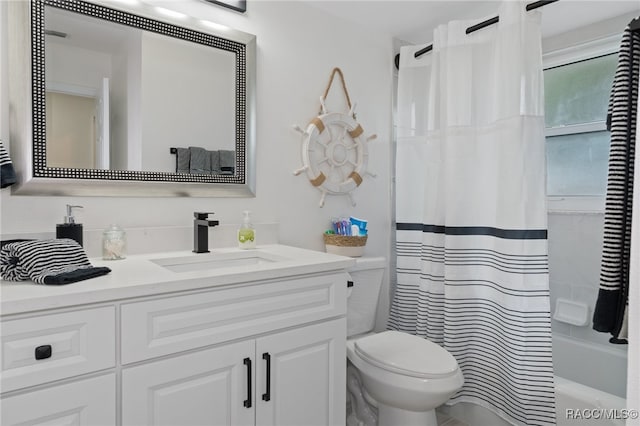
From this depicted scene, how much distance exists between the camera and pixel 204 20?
1744 mm

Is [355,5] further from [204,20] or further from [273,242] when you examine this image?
[273,242]

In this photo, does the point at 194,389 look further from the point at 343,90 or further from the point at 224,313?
the point at 343,90

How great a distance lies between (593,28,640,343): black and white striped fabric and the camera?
1.47 meters

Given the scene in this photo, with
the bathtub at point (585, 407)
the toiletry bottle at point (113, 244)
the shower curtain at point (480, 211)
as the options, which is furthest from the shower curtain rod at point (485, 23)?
the toiletry bottle at point (113, 244)

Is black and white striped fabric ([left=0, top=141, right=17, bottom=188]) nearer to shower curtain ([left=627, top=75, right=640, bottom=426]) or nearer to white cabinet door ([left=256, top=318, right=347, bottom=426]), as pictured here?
white cabinet door ([left=256, top=318, right=347, bottom=426])

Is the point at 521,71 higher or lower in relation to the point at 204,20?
lower

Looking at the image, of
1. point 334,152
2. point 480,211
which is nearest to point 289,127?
point 334,152

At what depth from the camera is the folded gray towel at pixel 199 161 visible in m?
1.72

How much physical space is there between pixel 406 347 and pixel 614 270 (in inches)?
33.5

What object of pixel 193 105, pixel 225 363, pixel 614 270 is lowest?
A: pixel 225 363

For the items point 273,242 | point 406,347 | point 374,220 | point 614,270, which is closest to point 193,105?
point 273,242

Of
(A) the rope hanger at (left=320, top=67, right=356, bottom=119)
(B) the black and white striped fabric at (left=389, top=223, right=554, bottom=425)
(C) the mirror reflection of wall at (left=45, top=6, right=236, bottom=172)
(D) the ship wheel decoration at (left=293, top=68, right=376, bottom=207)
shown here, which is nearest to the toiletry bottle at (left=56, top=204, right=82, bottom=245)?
(C) the mirror reflection of wall at (left=45, top=6, right=236, bottom=172)

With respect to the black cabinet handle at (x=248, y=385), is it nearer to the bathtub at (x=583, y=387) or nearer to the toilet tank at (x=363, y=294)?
the toilet tank at (x=363, y=294)

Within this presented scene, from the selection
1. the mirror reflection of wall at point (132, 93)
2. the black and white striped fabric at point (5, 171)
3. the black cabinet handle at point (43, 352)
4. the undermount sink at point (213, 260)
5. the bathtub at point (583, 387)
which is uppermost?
the mirror reflection of wall at point (132, 93)
